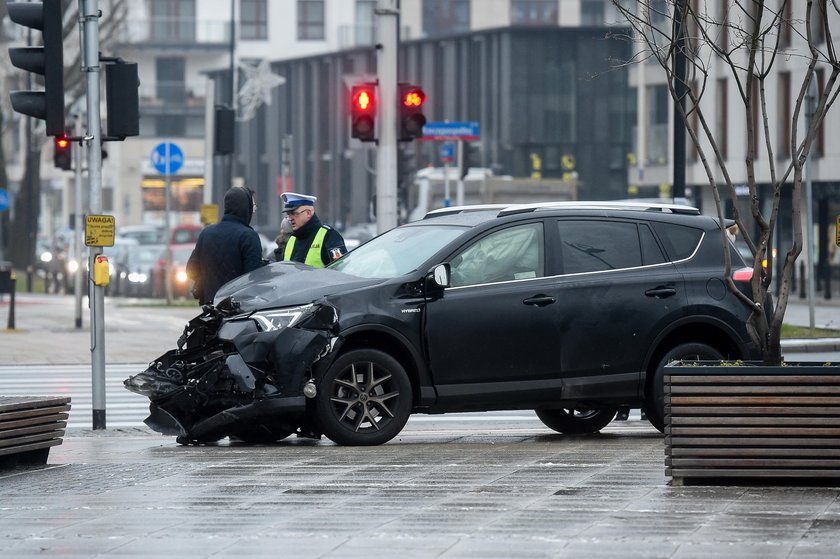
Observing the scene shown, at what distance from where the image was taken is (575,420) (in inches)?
526

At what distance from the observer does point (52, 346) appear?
25234 mm

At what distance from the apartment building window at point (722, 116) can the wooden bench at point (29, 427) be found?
1784 inches

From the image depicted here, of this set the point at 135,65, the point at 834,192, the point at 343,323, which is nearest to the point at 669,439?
the point at 343,323

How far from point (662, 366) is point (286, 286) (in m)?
2.73

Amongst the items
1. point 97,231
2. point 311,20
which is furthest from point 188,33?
point 97,231

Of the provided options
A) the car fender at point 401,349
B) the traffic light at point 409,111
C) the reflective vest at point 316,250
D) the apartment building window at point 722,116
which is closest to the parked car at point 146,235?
the apartment building window at point 722,116

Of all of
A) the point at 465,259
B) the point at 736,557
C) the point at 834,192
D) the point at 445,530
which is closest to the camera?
the point at 736,557

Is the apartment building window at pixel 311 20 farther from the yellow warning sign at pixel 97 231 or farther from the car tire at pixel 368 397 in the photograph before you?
the car tire at pixel 368 397

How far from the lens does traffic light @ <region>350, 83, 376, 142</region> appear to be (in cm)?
1921

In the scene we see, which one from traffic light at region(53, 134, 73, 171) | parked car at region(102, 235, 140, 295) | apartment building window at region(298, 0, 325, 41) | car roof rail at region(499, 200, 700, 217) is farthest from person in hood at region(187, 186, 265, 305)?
apartment building window at region(298, 0, 325, 41)

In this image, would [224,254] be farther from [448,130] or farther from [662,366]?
[448,130]

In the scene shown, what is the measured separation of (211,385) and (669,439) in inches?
151

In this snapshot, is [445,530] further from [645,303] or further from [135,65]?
[135,65]

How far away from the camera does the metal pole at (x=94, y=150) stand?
13.9 m
